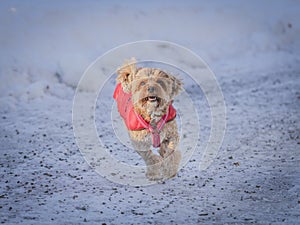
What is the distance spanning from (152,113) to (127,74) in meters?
0.51

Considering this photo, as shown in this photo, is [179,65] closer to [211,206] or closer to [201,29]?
[201,29]

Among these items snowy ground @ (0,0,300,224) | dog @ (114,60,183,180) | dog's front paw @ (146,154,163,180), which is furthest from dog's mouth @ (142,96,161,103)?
snowy ground @ (0,0,300,224)

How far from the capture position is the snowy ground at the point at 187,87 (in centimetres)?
Answer: 459

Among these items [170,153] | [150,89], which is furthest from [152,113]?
[170,153]

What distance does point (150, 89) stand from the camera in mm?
4629

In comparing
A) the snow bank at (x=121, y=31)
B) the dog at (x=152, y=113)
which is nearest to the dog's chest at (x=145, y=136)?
the dog at (x=152, y=113)

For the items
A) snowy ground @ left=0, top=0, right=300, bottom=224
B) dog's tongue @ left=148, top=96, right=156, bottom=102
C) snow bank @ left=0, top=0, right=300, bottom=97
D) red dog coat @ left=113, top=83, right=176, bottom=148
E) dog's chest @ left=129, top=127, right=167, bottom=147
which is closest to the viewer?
snowy ground @ left=0, top=0, right=300, bottom=224

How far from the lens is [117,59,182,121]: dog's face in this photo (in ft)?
15.4

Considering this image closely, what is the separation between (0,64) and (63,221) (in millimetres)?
4958

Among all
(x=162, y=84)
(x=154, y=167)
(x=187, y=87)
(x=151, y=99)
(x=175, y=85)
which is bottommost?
(x=154, y=167)

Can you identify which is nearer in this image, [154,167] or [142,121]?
[142,121]

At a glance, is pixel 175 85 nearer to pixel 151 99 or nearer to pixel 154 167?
pixel 151 99

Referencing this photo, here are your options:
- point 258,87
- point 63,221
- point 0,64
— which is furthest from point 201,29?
point 63,221

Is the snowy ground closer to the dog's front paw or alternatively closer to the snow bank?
the snow bank
